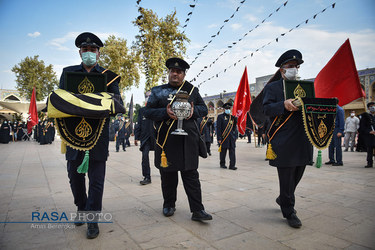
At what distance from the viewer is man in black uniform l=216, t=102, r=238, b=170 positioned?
25.0ft

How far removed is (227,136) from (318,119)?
15.3 feet

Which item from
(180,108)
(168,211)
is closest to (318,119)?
(180,108)

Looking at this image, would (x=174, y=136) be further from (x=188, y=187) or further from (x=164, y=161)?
(x=188, y=187)

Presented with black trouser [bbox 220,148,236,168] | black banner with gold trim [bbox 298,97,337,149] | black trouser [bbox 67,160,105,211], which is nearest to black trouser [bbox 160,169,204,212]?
black trouser [bbox 67,160,105,211]

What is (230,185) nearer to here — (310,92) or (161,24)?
(310,92)

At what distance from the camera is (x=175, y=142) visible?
10.6 ft

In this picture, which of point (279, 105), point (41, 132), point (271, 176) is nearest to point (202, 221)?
point (279, 105)

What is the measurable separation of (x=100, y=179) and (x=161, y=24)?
51.1ft

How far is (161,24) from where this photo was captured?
16.6 m

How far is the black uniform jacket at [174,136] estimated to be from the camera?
125 inches

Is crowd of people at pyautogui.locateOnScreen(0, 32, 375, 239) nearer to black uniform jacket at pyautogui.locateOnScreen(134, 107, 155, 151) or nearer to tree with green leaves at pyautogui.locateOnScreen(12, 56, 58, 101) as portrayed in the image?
black uniform jacket at pyautogui.locateOnScreen(134, 107, 155, 151)

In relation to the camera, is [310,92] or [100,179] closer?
[100,179]

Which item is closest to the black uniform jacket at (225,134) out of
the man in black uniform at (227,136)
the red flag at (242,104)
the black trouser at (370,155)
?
the man in black uniform at (227,136)

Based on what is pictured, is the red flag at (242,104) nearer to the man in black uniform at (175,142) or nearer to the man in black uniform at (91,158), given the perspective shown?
the man in black uniform at (175,142)
